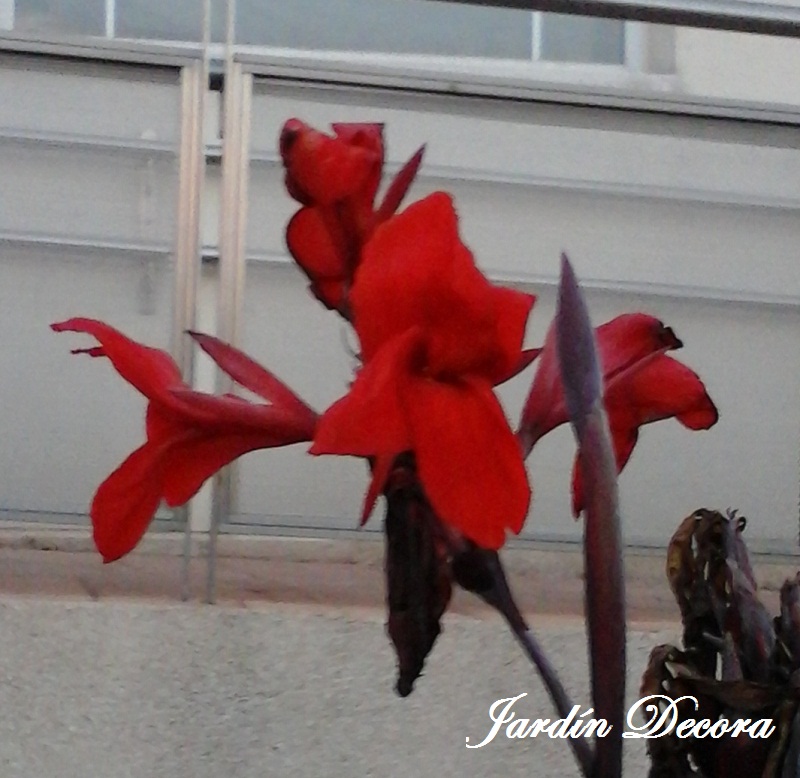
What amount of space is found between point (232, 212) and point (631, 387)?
0.60 m

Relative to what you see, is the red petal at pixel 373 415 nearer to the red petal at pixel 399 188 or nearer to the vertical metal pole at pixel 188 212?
the red petal at pixel 399 188

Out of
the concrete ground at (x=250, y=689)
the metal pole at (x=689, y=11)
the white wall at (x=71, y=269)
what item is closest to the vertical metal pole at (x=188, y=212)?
the white wall at (x=71, y=269)

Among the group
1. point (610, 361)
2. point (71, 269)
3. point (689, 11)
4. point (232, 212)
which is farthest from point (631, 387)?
point (71, 269)

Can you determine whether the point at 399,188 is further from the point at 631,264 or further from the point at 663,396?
the point at 631,264

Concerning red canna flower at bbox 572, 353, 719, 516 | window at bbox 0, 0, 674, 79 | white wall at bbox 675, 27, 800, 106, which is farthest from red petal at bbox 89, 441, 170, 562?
white wall at bbox 675, 27, 800, 106

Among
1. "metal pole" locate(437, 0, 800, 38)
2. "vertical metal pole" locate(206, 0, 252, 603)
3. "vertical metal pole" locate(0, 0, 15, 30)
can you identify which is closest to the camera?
"metal pole" locate(437, 0, 800, 38)

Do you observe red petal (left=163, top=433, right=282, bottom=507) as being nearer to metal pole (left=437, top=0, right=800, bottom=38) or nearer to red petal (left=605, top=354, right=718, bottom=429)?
red petal (left=605, top=354, right=718, bottom=429)

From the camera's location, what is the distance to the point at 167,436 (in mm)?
261

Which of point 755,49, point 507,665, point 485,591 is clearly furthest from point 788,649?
point 755,49

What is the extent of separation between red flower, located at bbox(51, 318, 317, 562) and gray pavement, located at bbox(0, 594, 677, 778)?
1.44ft

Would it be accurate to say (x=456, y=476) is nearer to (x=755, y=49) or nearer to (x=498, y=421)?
(x=498, y=421)

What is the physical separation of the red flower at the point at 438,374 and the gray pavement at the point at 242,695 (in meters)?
0.48

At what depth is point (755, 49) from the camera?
165 cm

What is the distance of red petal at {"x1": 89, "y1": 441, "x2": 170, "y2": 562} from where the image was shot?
0.26 metres
